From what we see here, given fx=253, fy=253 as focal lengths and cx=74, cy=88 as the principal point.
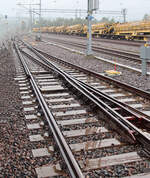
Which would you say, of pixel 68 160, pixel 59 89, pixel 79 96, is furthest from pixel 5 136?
pixel 59 89

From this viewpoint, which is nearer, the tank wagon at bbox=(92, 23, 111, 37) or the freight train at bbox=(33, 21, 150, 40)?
the freight train at bbox=(33, 21, 150, 40)

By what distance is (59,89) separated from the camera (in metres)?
7.86

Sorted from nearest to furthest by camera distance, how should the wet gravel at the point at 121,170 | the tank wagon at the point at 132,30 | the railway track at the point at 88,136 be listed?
the wet gravel at the point at 121,170 < the railway track at the point at 88,136 < the tank wagon at the point at 132,30

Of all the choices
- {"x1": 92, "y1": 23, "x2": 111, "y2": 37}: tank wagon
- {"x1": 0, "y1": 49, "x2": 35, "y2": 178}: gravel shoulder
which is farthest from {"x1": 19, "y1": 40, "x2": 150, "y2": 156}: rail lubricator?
{"x1": 92, "y1": 23, "x2": 111, "y2": 37}: tank wagon

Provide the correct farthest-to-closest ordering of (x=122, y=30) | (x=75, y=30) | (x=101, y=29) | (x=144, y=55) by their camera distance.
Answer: (x=75, y=30) < (x=101, y=29) < (x=122, y=30) < (x=144, y=55)

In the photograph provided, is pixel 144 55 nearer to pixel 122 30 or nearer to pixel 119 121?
pixel 119 121

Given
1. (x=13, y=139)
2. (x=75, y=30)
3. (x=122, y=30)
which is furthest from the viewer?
(x=75, y=30)

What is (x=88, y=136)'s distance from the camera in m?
4.54

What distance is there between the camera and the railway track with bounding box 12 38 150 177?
11.5ft

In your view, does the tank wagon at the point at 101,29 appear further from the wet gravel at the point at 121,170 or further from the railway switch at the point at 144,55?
the wet gravel at the point at 121,170

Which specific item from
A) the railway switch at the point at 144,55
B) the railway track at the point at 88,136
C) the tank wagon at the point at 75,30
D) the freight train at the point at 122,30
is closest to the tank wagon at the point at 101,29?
the freight train at the point at 122,30

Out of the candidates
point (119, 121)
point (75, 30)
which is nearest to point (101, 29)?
point (75, 30)

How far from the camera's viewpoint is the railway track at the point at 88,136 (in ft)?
11.5

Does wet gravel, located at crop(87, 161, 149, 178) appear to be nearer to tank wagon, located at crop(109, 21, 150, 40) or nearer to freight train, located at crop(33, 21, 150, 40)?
freight train, located at crop(33, 21, 150, 40)
